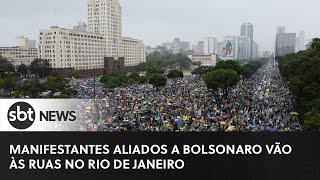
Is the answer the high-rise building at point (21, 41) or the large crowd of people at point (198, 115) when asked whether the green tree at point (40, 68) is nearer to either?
the large crowd of people at point (198, 115)

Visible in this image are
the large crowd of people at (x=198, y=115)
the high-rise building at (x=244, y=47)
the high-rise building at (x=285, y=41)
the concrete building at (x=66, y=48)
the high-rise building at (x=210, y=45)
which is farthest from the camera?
the high-rise building at (x=244, y=47)

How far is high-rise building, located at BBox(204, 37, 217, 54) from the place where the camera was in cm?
16100

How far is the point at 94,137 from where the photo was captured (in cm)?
634

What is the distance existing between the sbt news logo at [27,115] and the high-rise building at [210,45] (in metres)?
156

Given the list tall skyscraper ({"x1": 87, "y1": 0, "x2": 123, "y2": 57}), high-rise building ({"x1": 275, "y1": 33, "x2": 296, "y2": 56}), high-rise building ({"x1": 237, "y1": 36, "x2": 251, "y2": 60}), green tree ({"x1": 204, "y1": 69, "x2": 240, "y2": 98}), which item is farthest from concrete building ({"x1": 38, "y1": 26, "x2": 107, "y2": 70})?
high-rise building ({"x1": 275, "y1": 33, "x2": 296, "y2": 56})

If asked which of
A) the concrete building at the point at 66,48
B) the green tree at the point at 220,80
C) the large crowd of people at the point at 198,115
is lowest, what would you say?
the large crowd of people at the point at 198,115

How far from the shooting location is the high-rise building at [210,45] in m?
161

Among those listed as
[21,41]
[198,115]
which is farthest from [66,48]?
[21,41]

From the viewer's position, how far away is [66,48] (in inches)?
2218

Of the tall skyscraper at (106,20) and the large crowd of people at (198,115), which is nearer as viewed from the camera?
the large crowd of people at (198,115)

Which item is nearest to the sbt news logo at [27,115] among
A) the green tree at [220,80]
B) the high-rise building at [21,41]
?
the green tree at [220,80]

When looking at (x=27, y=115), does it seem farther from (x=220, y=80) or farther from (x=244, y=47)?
(x=244, y=47)

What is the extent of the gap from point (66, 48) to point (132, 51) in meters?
26.3

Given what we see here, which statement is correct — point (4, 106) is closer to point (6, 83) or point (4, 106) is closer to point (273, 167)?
point (273, 167)
